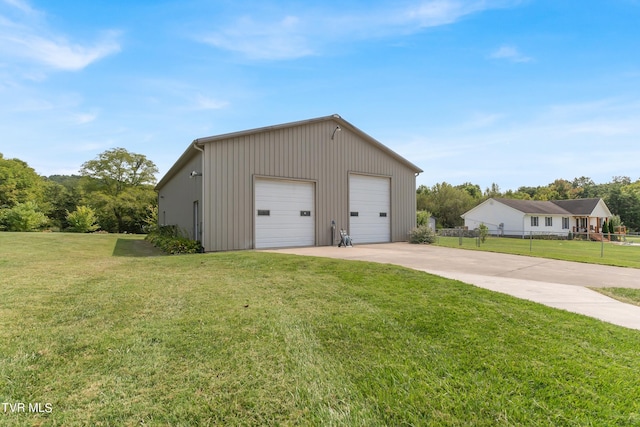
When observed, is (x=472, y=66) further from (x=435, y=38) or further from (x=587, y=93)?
(x=587, y=93)

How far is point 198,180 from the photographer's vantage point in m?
11.4

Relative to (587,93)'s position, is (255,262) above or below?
below

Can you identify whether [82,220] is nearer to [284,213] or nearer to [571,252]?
[284,213]

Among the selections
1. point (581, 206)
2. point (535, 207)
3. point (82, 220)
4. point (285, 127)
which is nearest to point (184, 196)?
point (285, 127)

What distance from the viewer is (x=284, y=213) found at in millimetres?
12336

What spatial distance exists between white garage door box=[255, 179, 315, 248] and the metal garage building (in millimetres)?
39

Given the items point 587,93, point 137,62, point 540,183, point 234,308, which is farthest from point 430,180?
point 234,308

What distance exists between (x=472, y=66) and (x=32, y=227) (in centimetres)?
3448

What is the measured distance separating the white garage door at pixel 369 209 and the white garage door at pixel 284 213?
2.17 metres

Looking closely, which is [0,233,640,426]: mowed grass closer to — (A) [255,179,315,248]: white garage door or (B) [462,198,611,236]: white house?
(A) [255,179,315,248]: white garage door

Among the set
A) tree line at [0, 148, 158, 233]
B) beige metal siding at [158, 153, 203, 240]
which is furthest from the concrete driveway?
tree line at [0, 148, 158, 233]

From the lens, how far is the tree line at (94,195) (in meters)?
29.3

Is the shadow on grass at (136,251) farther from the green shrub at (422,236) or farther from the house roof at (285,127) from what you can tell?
the green shrub at (422,236)

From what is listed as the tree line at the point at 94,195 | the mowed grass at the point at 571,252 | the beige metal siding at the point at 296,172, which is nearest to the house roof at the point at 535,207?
the mowed grass at the point at 571,252
